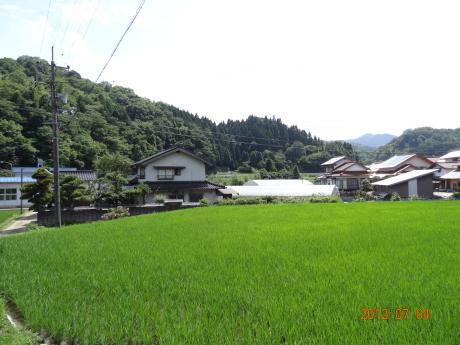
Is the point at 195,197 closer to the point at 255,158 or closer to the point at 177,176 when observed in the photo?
the point at 177,176

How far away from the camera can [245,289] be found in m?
4.65

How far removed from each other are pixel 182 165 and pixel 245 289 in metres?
24.7

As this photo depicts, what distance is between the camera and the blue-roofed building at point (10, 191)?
28469mm

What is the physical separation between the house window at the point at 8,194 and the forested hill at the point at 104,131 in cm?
792

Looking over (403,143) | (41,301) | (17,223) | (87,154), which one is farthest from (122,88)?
(403,143)

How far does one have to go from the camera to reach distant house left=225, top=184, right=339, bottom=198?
1257 inches

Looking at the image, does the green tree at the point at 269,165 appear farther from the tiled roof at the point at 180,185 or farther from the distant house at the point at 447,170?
the tiled roof at the point at 180,185

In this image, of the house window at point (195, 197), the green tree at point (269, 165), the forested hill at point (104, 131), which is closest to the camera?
the house window at point (195, 197)

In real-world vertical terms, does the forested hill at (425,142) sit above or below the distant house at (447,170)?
above

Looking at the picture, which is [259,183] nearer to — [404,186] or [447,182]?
[404,186]

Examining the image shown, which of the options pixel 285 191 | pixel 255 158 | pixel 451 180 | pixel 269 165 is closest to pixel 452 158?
pixel 451 180

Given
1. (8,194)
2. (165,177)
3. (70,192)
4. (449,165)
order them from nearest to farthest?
(70,192) → (165,177) → (8,194) → (449,165)

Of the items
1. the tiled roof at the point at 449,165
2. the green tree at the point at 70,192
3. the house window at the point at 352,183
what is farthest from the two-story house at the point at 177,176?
the tiled roof at the point at 449,165

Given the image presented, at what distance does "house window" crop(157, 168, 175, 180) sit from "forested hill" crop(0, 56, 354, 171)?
8071 mm
